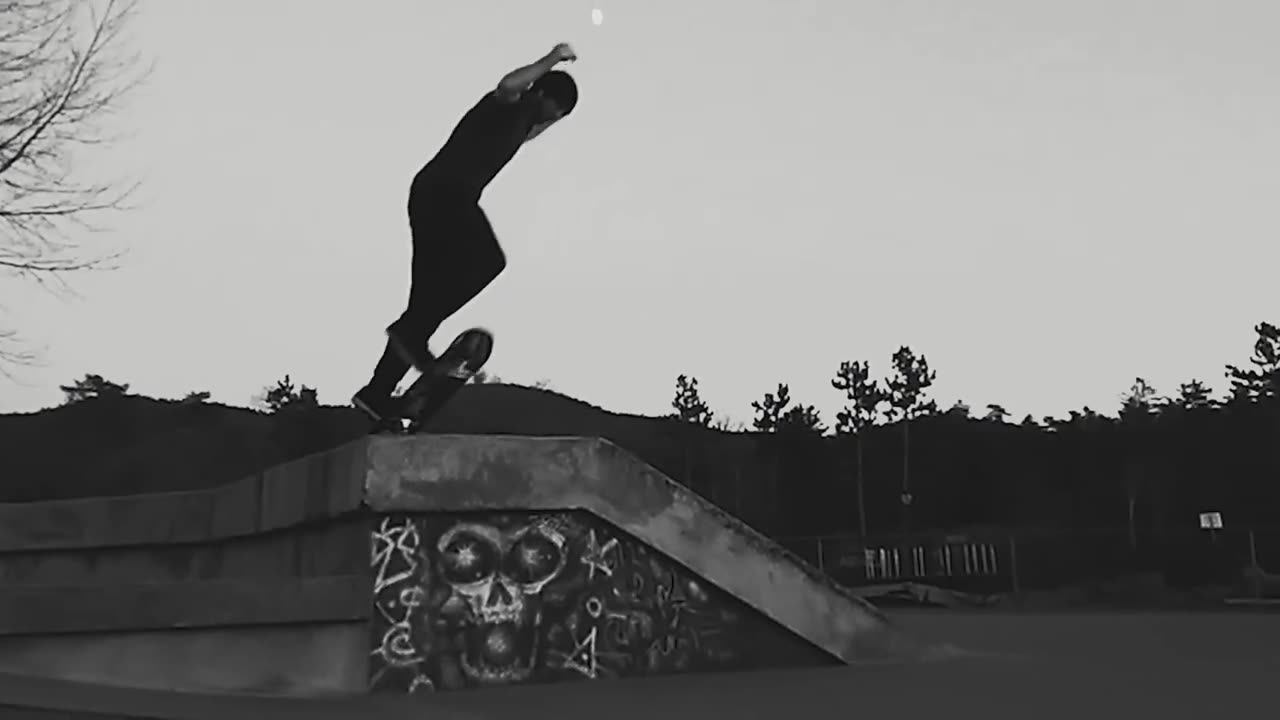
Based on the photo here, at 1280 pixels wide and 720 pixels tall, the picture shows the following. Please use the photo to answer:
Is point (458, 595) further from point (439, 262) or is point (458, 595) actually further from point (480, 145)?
point (480, 145)

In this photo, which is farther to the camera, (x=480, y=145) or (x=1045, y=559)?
(x=1045, y=559)

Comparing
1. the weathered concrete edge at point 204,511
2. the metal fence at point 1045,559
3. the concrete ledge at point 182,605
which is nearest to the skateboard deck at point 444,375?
the weathered concrete edge at point 204,511

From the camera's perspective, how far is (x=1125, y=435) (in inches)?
2050

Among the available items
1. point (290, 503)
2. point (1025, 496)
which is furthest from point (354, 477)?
point (1025, 496)

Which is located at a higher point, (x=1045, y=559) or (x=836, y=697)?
(x=1045, y=559)

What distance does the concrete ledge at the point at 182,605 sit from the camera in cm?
511

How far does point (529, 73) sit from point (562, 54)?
214 millimetres

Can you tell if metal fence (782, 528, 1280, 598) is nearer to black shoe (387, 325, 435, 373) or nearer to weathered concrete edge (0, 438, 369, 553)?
weathered concrete edge (0, 438, 369, 553)

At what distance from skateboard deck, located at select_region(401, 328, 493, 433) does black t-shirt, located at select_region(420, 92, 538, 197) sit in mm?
854

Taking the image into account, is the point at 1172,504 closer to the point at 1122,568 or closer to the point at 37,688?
the point at 1122,568

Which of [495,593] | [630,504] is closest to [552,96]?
[630,504]

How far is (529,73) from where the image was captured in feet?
19.1

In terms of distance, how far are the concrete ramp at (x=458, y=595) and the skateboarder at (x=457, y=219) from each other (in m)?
0.87

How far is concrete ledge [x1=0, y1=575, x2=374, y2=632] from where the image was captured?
511 cm
